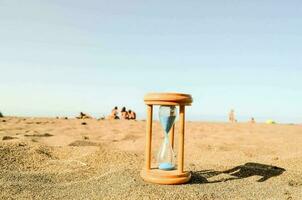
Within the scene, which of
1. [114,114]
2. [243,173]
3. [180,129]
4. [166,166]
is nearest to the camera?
[180,129]

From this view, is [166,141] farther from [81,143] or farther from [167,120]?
[81,143]

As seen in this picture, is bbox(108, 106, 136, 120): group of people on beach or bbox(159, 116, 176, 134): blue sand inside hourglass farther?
bbox(108, 106, 136, 120): group of people on beach

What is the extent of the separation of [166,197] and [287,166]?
2987mm

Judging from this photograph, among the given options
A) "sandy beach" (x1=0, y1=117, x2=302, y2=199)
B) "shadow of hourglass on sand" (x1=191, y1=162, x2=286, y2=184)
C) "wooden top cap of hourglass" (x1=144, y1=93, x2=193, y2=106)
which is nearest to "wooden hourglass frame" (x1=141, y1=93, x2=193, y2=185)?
"wooden top cap of hourglass" (x1=144, y1=93, x2=193, y2=106)

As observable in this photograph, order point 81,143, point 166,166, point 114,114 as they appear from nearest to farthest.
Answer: point 166,166
point 81,143
point 114,114

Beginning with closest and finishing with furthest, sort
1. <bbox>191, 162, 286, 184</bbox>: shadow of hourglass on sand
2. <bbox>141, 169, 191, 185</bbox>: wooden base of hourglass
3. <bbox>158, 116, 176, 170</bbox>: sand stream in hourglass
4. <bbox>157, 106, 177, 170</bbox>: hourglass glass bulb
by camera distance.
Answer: <bbox>141, 169, 191, 185</bbox>: wooden base of hourglass < <bbox>157, 106, 177, 170</bbox>: hourglass glass bulb < <bbox>158, 116, 176, 170</bbox>: sand stream in hourglass < <bbox>191, 162, 286, 184</bbox>: shadow of hourglass on sand

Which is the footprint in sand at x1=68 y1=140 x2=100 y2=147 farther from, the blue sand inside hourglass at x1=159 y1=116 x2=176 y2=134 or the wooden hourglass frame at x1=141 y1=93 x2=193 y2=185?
the blue sand inside hourglass at x1=159 y1=116 x2=176 y2=134

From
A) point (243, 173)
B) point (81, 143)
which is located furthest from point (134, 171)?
point (81, 143)

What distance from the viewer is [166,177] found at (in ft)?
14.7

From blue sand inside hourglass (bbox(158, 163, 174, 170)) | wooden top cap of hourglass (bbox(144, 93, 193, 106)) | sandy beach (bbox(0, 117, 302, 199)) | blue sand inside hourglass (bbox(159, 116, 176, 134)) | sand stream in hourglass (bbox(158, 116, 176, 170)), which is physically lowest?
sandy beach (bbox(0, 117, 302, 199))

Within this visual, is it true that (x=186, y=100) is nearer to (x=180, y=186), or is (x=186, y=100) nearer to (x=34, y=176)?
(x=180, y=186)

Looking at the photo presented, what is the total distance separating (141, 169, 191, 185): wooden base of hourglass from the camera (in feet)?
14.6

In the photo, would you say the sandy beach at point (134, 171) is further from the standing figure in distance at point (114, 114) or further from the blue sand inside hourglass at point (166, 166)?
the standing figure in distance at point (114, 114)

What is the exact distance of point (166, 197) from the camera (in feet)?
13.0
